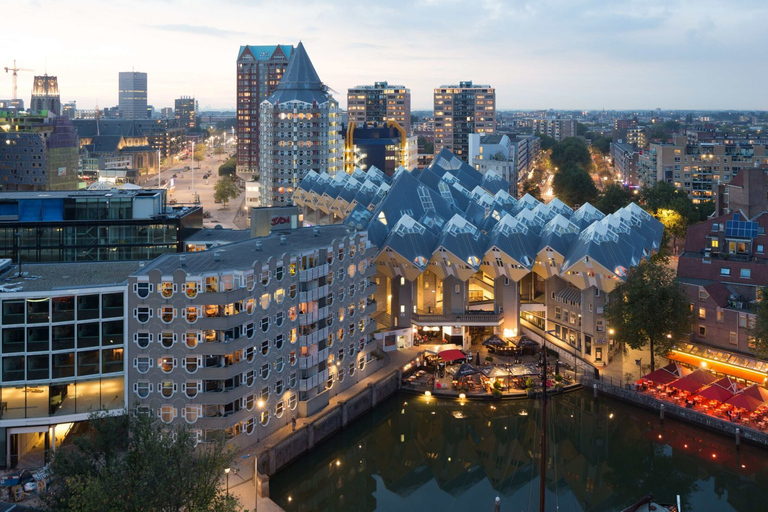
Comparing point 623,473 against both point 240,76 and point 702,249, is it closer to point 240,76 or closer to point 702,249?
point 702,249

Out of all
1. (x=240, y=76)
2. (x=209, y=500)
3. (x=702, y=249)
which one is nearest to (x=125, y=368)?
(x=209, y=500)

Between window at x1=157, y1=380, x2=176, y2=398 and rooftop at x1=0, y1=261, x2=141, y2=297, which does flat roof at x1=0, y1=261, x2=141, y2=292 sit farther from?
window at x1=157, y1=380, x2=176, y2=398

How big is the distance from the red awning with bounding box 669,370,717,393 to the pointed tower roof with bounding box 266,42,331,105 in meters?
65.6

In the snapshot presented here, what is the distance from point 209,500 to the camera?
25.3 m

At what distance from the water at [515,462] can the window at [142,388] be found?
694cm

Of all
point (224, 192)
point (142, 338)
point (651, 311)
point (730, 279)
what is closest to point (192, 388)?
Result: point (142, 338)

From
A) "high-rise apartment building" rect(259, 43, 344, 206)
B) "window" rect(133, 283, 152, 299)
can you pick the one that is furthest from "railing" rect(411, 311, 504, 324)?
"high-rise apartment building" rect(259, 43, 344, 206)

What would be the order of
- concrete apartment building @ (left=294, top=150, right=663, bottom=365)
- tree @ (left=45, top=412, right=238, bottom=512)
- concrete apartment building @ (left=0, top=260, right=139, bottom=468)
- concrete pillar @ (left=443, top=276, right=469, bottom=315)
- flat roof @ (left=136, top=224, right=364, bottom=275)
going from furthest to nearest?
concrete pillar @ (left=443, top=276, right=469, bottom=315) → concrete apartment building @ (left=294, top=150, right=663, bottom=365) → flat roof @ (left=136, top=224, right=364, bottom=275) → concrete apartment building @ (left=0, top=260, right=139, bottom=468) → tree @ (left=45, top=412, right=238, bottom=512)

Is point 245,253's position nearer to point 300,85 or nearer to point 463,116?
point 300,85

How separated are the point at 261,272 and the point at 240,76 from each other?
137 metres

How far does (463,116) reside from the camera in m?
167

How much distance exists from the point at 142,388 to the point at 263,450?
19.2 feet

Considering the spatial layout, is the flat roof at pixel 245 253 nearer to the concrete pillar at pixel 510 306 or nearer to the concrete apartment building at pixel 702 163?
the concrete pillar at pixel 510 306

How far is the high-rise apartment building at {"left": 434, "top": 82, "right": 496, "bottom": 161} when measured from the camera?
165750 millimetres
